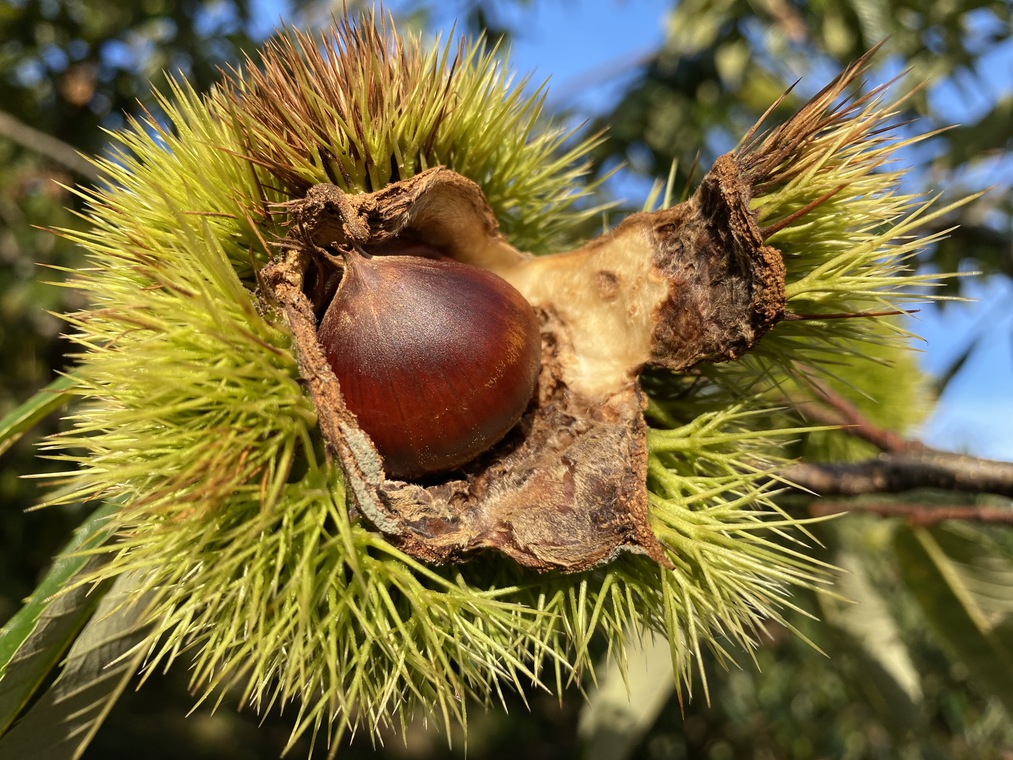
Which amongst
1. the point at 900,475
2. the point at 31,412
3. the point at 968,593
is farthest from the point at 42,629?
the point at 968,593

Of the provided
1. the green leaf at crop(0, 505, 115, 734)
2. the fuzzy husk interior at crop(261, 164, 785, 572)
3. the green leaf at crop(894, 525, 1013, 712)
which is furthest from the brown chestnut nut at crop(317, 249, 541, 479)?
the green leaf at crop(894, 525, 1013, 712)

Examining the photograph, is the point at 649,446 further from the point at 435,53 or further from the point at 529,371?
the point at 435,53

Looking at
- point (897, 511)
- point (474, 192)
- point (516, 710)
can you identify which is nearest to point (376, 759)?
point (516, 710)

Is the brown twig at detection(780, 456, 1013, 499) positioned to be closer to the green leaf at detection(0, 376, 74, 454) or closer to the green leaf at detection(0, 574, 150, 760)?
the green leaf at detection(0, 574, 150, 760)

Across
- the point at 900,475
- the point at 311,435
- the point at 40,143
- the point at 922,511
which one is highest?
the point at 40,143

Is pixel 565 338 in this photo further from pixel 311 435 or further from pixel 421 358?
pixel 311 435
